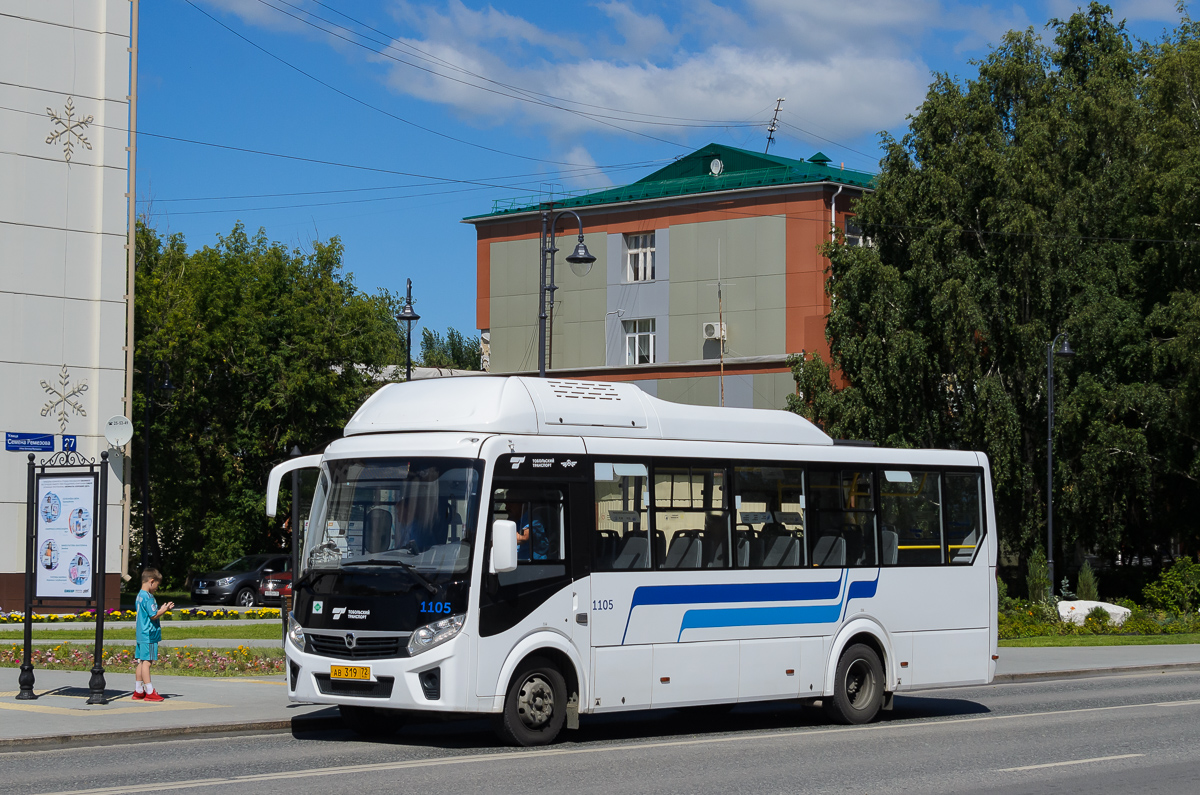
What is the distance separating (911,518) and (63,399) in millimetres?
24299

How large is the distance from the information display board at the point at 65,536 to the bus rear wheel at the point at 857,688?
804cm

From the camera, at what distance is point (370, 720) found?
13164mm

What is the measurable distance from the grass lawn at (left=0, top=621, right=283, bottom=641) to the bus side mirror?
15548 millimetres

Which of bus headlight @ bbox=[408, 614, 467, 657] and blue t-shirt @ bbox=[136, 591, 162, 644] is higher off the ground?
bus headlight @ bbox=[408, 614, 467, 657]

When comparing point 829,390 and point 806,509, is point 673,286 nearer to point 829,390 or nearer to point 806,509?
point 829,390

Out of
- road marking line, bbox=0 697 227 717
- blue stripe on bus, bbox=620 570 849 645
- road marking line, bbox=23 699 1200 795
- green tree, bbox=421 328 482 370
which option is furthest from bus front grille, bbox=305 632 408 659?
green tree, bbox=421 328 482 370

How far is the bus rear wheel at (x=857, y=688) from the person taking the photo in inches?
571

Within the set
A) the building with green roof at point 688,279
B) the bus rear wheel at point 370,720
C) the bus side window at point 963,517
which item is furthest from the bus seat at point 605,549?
the building with green roof at point 688,279

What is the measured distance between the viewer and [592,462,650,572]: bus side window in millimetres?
12695

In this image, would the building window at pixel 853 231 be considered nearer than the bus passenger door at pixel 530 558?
No

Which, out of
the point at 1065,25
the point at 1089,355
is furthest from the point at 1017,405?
the point at 1065,25

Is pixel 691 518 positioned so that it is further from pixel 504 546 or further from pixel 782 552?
pixel 504 546

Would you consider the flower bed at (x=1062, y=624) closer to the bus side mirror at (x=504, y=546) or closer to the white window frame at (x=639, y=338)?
the bus side mirror at (x=504, y=546)

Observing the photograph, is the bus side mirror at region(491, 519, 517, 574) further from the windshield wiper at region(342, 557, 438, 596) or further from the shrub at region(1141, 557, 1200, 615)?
the shrub at region(1141, 557, 1200, 615)
